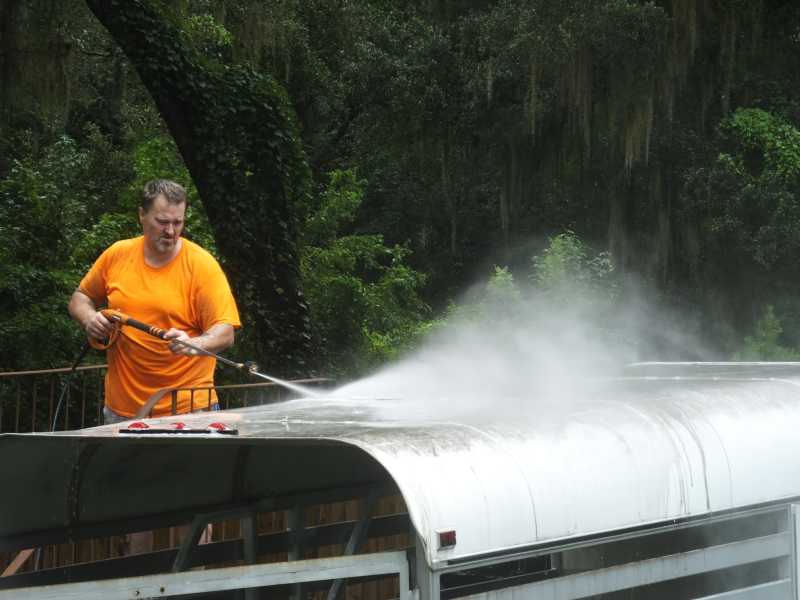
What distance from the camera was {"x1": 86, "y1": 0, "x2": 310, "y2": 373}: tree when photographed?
13758mm

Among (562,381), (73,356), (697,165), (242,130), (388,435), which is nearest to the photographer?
(388,435)

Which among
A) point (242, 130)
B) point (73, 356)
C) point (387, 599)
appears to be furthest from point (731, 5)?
point (387, 599)

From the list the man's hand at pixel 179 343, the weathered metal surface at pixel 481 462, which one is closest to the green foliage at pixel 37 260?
the man's hand at pixel 179 343

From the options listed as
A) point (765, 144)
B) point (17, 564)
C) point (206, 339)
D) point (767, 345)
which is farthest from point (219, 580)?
point (765, 144)

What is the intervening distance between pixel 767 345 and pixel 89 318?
64.2ft

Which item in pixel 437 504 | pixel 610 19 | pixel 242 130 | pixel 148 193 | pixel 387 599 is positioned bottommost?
pixel 387 599

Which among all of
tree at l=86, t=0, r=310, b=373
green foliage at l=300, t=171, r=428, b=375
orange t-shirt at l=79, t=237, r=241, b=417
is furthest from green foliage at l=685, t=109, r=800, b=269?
orange t-shirt at l=79, t=237, r=241, b=417

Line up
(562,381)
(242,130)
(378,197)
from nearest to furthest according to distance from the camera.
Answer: (562,381)
(242,130)
(378,197)

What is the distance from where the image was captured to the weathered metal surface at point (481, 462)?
377 centimetres

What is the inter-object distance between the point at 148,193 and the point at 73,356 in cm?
960

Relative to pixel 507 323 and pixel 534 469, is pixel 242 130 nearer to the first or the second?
pixel 507 323

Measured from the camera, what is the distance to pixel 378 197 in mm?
32281

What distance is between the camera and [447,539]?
354 cm

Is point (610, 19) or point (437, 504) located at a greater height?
point (610, 19)
